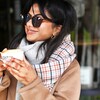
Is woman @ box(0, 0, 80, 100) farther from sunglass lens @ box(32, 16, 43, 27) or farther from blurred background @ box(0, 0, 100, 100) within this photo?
blurred background @ box(0, 0, 100, 100)

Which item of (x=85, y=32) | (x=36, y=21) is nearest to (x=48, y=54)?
(x=36, y=21)

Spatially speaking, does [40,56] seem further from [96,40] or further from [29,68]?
[96,40]

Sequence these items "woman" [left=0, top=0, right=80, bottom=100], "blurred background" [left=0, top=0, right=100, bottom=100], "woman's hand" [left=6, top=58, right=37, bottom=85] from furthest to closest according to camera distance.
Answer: "blurred background" [left=0, top=0, right=100, bottom=100]
"woman" [left=0, top=0, right=80, bottom=100]
"woman's hand" [left=6, top=58, right=37, bottom=85]

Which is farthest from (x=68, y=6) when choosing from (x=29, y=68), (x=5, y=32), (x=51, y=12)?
(x=5, y=32)

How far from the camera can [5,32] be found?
5.18m

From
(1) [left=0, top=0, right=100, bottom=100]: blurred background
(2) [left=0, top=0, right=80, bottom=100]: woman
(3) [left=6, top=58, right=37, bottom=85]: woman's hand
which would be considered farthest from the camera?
(1) [left=0, top=0, right=100, bottom=100]: blurred background

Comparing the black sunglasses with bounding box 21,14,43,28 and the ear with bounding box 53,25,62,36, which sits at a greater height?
the black sunglasses with bounding box 21,14,43,28

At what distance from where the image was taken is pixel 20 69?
1241mm

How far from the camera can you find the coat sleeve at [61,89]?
1.32 m

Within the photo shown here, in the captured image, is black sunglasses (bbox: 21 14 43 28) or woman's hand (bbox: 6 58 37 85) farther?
black sunglasses (bbox: 21 14 43 28)

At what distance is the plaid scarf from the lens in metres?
1.38

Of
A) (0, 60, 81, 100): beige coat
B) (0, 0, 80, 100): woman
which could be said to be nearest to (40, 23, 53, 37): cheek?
(0, 0, 80, 100): woman

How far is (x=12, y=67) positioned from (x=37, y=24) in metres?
0.27

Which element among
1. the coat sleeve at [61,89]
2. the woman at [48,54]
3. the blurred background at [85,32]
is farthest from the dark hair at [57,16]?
the blurred background at [85,32]
